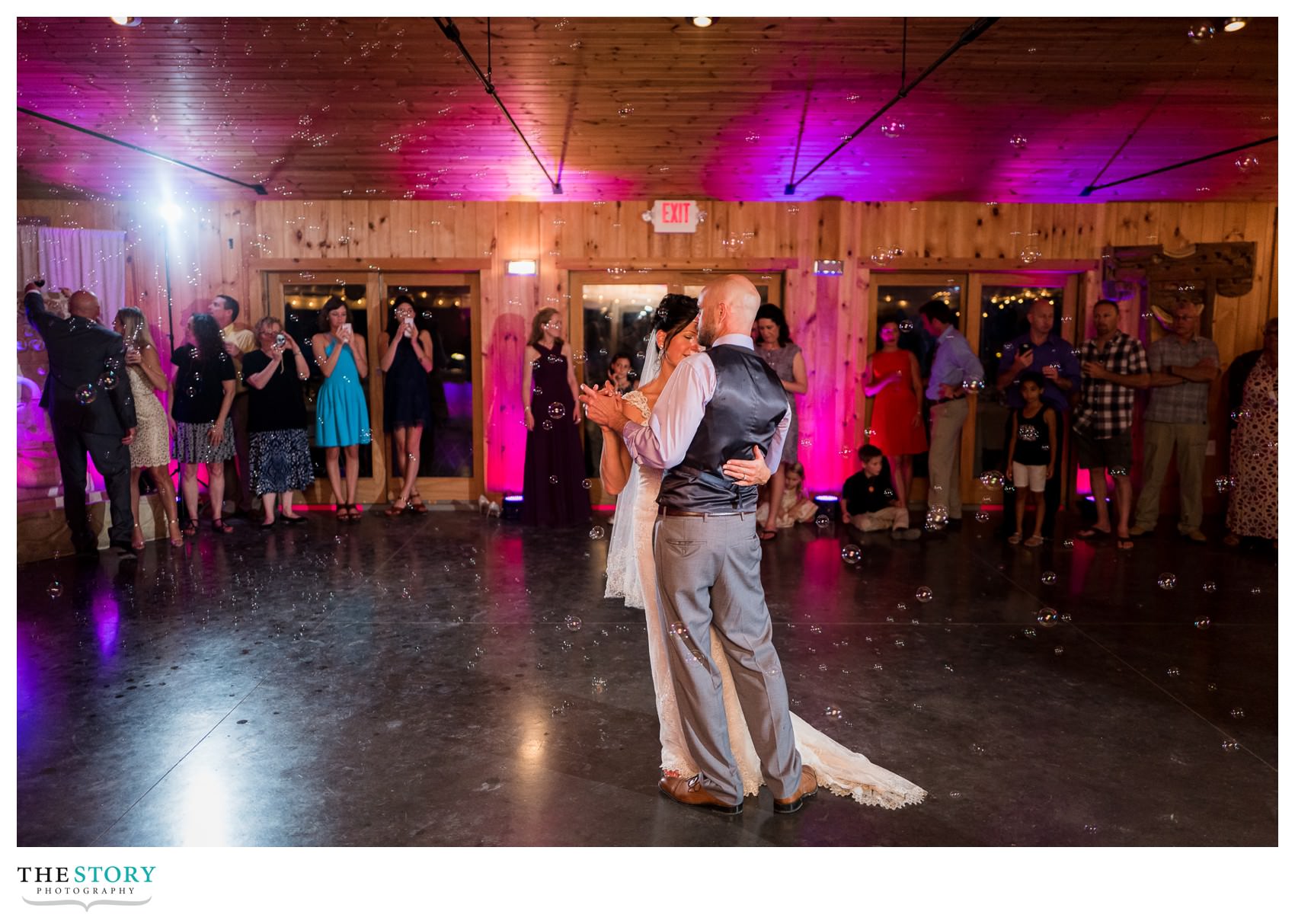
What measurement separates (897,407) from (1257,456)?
261 cm

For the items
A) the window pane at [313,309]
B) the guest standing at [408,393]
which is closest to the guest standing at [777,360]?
the guest standing at [408,393]

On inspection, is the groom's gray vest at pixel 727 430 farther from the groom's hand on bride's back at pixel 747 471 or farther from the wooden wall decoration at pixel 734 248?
the wooden wall decoration at pixel 734 248

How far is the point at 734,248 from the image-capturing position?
7891 millimetres

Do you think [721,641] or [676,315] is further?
[676,315]

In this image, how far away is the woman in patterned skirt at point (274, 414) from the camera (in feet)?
22.1

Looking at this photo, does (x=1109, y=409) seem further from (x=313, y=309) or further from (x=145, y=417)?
(x=145, y=417)

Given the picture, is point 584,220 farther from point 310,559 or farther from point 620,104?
point 310,559

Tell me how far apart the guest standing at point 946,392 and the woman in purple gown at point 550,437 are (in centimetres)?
301

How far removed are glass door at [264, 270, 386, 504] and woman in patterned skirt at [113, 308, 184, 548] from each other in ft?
5.84

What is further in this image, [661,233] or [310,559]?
[661,233]

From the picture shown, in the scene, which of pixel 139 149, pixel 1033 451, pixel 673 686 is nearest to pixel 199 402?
pixel 139 149

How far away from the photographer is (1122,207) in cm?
780
